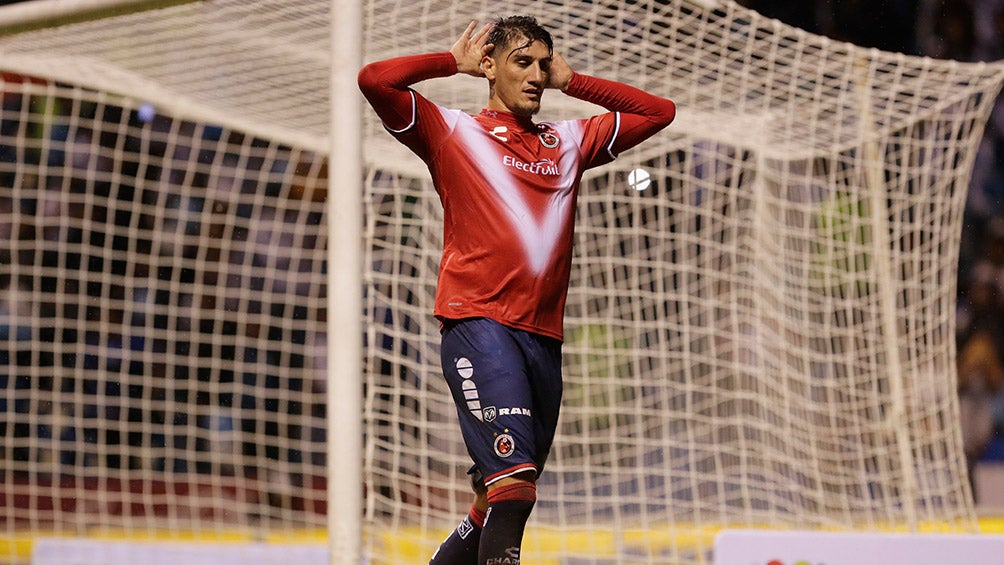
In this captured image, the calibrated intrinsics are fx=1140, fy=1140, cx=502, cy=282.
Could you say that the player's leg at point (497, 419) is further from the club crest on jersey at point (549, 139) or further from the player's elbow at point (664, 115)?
the player's elbow at point (664, 115)

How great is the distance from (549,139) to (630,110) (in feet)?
0.92

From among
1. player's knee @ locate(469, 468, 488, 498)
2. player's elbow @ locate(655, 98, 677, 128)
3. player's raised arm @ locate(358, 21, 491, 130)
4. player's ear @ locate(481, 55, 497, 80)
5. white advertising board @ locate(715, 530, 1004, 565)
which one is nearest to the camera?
player's raised arm @ locate(358, 21, 491, 130)

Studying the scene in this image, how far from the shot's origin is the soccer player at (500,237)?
103 inches

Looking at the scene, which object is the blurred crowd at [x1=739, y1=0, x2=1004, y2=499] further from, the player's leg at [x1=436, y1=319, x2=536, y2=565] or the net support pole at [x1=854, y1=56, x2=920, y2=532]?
the player's leg at [x1=436, y1=319, x2=536, y2=565]

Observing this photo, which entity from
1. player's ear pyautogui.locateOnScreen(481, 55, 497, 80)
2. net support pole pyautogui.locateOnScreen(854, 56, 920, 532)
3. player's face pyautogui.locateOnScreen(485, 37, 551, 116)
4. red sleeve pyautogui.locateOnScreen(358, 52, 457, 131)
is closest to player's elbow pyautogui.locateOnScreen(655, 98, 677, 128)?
player's face pyautogui.locateOnScreen(485, 37, 551, 116)

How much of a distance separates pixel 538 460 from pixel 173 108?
325 cm

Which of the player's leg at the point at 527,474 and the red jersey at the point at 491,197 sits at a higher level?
the red jersey at the point at 491,197

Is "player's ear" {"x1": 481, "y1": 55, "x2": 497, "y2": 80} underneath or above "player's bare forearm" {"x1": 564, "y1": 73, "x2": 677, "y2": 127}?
above

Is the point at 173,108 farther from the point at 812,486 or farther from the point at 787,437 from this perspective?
the point at 812,486

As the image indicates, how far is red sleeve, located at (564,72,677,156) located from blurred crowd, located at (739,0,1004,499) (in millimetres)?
6620

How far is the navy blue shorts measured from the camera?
102 inches

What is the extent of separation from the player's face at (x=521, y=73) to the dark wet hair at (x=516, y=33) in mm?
10

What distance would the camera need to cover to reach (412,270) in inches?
228

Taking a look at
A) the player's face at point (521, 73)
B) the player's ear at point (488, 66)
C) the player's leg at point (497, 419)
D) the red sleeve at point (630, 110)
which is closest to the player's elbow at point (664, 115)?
the red sleeve at point (630, 110)
